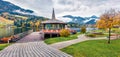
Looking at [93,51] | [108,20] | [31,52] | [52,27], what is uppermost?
[108,20]

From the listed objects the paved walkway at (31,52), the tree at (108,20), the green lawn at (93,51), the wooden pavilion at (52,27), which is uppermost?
the tree at (108,20)

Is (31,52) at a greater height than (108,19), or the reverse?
(108,19)

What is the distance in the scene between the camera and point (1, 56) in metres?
Answer: 16.5

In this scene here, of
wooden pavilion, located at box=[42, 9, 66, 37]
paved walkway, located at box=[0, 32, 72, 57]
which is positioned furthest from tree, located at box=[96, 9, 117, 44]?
wooden pavilion, located at box=[42, 9, 66, 37]

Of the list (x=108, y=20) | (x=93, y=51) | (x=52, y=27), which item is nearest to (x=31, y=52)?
(x=93, y=51)

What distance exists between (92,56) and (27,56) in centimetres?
596

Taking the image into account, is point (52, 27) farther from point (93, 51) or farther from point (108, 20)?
point (93, 51)

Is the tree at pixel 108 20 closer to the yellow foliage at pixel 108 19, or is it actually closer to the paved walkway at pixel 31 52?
the yellow foliage at pixel 108 19

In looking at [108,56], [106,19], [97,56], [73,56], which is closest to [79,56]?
[73,56]

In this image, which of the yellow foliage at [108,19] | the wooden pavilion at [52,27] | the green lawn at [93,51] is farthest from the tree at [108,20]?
the wooden pavilion at [52,27]

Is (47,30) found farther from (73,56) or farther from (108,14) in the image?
(73,56)

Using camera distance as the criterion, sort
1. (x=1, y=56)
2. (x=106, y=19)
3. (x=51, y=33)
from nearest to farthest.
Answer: (x=1, y=56) → (x=106, y=19) → (x=51, y=33)

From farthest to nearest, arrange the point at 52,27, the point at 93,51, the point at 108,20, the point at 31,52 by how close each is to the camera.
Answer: the point at 52,27 < the point at 108,20 < the point at 31,52 < the point at 93,51

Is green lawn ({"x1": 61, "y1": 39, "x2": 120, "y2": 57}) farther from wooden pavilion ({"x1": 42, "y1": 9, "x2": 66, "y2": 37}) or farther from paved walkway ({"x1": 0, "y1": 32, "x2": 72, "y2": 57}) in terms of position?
wooden pavilion ({"x1": 42, "y1": 9, "x2": 66, "y2": 37})
